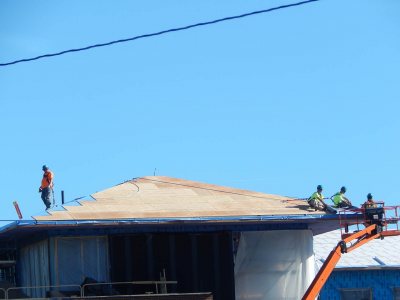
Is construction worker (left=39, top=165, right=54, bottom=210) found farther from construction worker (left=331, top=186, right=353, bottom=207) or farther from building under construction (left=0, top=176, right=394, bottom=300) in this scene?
construction worker (left=331, top=186, right=353, bottom=207)

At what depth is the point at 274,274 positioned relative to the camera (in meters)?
39.0

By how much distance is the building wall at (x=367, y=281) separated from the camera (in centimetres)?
5103

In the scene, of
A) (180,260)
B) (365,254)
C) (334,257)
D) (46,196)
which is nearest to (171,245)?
(180,260)

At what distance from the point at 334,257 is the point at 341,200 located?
200cm

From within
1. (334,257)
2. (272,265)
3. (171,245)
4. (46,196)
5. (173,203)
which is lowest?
(272,265)

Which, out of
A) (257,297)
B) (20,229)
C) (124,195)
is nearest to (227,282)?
(257,297)

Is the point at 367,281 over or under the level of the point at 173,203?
under

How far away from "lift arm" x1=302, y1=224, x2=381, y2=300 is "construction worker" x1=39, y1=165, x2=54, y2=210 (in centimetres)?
952

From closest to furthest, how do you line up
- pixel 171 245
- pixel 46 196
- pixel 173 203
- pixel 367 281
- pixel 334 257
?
pixel 171 245, pixel 334 257, pixel 173 203, pixel 46 196, pixel 367 281

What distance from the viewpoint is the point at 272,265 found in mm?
39031

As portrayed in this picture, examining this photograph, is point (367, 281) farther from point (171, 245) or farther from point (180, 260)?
point (171, 245)

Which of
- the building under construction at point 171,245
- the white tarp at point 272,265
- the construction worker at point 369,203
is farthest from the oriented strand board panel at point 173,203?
the construction worker at point 369,203

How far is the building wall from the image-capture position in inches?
2009

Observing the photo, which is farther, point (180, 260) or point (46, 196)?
point (46, 196)
